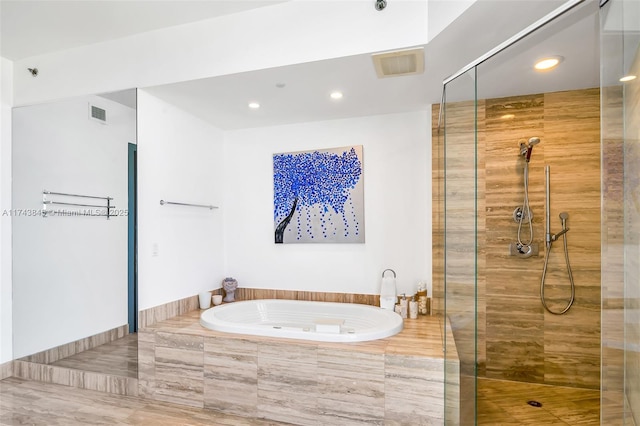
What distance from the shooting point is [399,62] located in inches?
91.0

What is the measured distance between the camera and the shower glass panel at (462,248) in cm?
186

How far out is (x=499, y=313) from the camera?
3.05 m

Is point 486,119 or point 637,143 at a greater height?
point 486,119

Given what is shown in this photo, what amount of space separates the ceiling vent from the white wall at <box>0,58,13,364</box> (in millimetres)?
3063

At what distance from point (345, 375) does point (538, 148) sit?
7.50 ft

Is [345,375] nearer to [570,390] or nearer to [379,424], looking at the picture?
[379,424]

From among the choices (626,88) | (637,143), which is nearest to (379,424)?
(637,143)

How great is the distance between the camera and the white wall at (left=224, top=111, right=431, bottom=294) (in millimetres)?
3297

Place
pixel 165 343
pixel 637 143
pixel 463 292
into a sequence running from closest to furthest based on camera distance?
pixel 637 143
pixel 463 292
pixel 165 343

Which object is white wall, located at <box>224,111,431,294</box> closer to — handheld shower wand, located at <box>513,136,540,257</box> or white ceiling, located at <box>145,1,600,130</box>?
white ceiling, located at <box>145,1,600,130</box>

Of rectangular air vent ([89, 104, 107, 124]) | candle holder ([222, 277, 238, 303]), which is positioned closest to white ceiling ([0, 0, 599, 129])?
rectangular air vent ([89, 104, 107, 124])

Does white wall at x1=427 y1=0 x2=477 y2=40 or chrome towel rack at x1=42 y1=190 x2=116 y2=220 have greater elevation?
white wall at x1=427 y1=0 x2=477 y2=40

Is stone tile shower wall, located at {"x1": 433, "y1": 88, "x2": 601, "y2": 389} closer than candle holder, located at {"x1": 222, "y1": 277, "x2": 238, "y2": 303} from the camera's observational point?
Yes

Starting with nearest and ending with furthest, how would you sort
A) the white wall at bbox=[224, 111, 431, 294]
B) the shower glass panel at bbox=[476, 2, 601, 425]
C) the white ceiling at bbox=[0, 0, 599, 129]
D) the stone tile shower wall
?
the white ceiling at bbox=[0, 0, 599, 129], the shower glass panel at bbox=[476, 2, 601, 425], the stone tile shower wall, the white wall at bbox=[224, 111, 431, 294]
